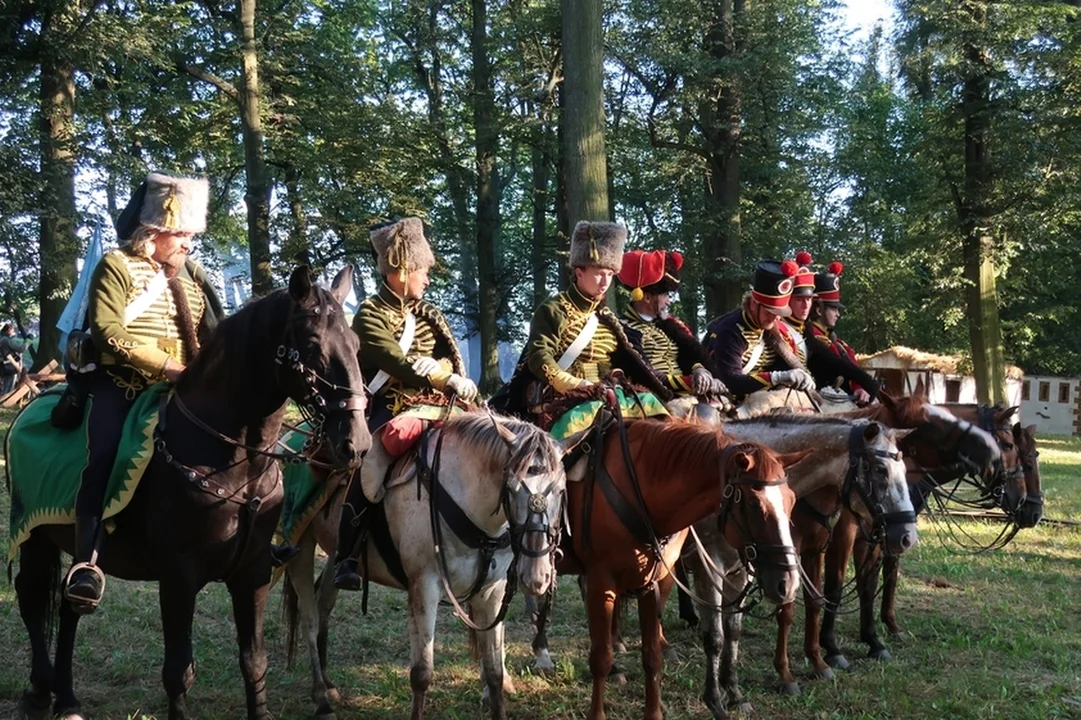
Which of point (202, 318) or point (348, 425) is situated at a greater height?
point (202, 318)

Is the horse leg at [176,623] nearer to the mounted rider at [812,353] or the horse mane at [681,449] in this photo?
the horse mane at [681,449]

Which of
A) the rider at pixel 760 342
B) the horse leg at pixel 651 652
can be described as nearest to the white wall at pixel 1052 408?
the rider at pixel 760 342

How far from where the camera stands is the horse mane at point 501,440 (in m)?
4.45

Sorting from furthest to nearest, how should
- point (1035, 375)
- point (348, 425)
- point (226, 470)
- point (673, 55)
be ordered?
1. point (1035, 375)
2. point (673, 55)
3. point (226, 470)
4. point (348, 425)

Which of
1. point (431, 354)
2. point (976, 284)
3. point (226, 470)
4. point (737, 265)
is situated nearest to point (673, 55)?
point (737, 265)

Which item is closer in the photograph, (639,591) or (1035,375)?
(639,591)

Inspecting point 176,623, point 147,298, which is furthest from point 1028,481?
point 147,298

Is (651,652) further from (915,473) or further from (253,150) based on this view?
(253,150)

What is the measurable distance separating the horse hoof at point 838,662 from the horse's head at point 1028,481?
7.51ft

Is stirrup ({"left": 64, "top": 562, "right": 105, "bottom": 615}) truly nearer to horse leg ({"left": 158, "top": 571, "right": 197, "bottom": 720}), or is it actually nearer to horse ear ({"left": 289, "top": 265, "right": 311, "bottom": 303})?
horse leg ({"left": 158, "top": 571, "right": 197, "bottom": 720})

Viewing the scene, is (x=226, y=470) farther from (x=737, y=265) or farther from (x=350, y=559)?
(x=737, y=265)

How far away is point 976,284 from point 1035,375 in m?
15.3

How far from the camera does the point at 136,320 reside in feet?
15.6

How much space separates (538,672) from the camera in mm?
6293
